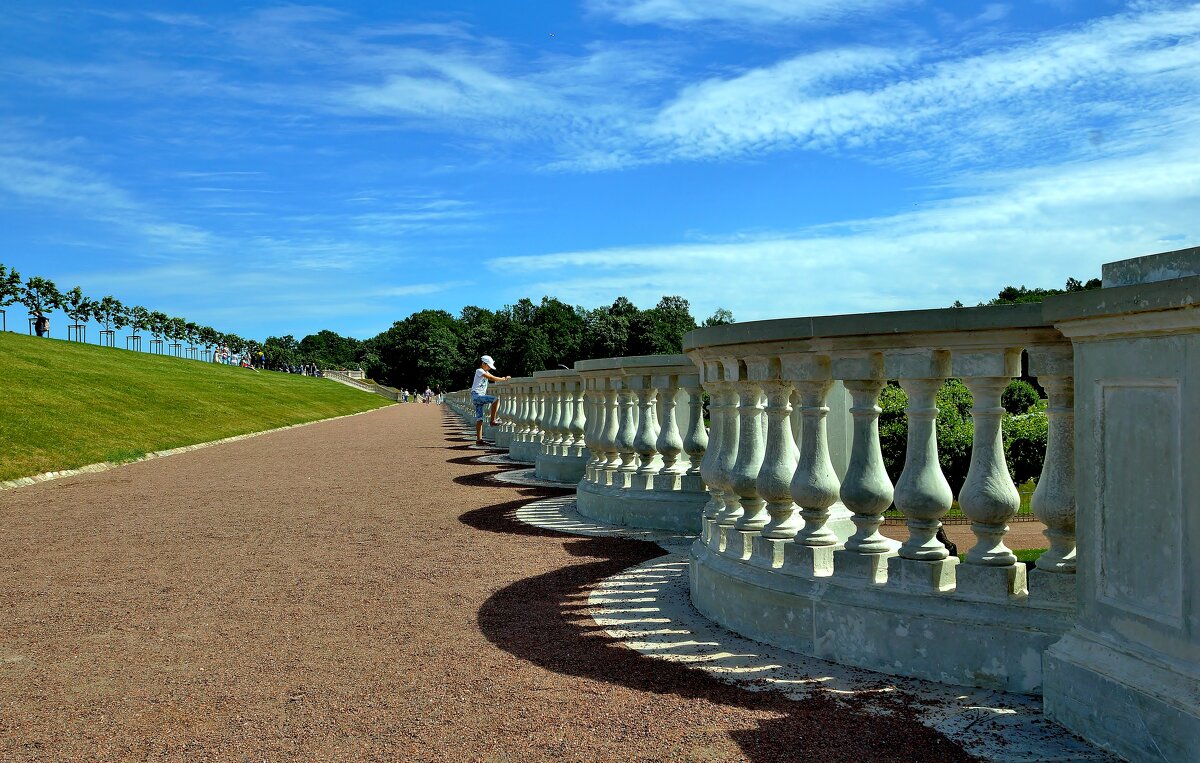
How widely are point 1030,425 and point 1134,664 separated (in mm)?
9054

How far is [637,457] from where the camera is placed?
31.5 ft

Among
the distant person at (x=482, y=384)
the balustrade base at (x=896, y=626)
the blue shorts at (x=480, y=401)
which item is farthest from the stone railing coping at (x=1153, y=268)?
the blue shorts at (x=480, y=401)

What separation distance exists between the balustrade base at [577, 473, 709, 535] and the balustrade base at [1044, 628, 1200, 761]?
525 cm

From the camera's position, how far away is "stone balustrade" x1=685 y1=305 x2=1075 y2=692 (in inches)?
154

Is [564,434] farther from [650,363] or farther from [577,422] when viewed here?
[650,363]

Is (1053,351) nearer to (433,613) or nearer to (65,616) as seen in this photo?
(433,613)

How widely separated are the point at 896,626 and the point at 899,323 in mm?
1446

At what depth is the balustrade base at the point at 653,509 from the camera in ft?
29.0

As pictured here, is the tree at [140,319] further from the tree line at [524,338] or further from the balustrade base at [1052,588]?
the balustrade base at [1052,588]

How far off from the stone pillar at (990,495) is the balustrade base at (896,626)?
3.9 inches

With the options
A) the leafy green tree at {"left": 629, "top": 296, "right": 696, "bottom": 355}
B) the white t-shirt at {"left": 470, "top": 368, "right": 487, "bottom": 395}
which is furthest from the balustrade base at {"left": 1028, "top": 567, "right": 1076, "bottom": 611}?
the leafy green tree at {"left": 629, "top": 296, "right": 696, "bottom": 355}

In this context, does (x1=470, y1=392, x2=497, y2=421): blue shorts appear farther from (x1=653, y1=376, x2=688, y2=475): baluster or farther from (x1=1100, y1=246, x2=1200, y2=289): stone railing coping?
(x1=1100, y1=246, x2=1200, y2=289): stone railing coping

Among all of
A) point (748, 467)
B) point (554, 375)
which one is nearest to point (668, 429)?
point (748, 467)

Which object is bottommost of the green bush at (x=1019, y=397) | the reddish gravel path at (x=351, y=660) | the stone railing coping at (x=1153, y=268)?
the reddish gravel path at (x=351, y=660)
